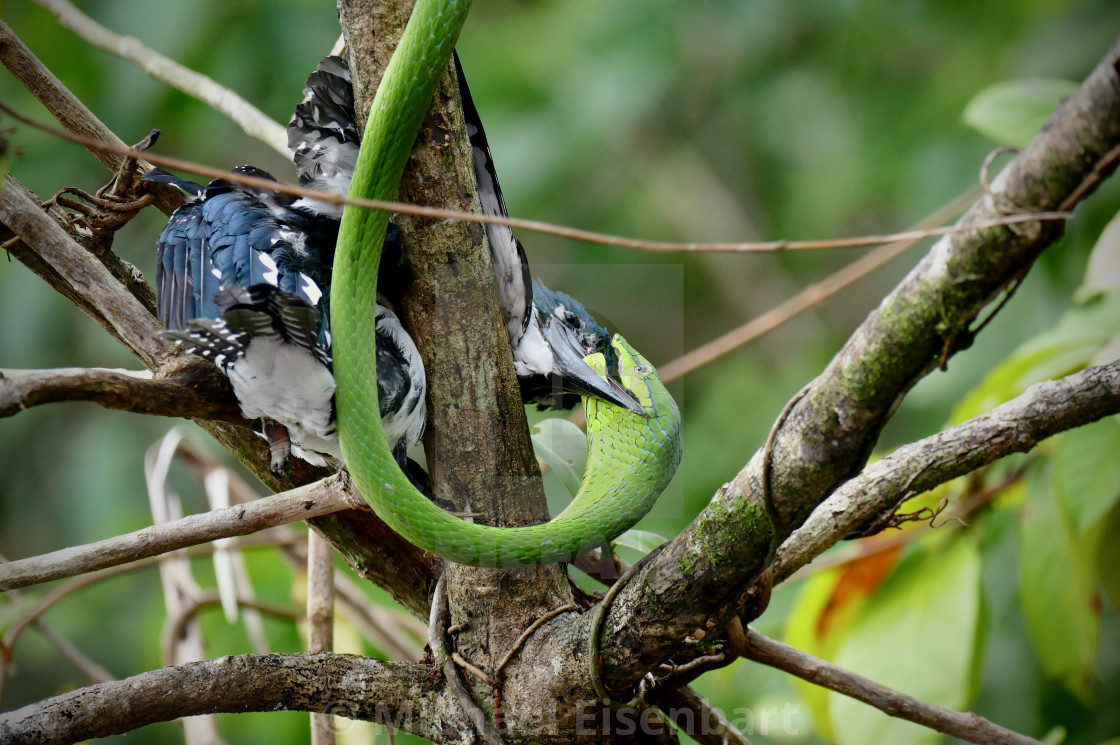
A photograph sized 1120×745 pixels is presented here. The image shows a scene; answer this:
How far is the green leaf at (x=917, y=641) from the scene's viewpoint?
1.74 metres

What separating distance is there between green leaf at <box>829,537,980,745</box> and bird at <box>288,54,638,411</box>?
2.87 feet

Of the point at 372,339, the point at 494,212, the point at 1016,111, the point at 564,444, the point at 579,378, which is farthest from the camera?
the point at 1016,111

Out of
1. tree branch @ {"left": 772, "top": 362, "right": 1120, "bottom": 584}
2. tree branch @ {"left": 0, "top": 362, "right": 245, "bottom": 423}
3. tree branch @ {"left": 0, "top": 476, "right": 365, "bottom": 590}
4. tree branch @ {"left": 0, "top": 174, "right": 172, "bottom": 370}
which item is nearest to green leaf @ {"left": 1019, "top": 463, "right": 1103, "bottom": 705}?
tree branch @ {"left": 772, "top": 362, "right": 1120, "bottom": 584}

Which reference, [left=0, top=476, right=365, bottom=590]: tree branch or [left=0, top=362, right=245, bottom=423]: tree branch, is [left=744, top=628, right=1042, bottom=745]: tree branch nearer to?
[left=0, top=476, right=365, bottom=590]: tree branch

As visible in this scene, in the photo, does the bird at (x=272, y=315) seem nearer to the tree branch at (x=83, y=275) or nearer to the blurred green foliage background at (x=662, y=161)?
the tree branch at (x=83, y=275)

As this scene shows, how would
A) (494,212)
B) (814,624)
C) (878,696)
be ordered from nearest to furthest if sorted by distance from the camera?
(878,696) → (494,212) → (814,624)

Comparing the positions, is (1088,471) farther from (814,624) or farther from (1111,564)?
(814,624)

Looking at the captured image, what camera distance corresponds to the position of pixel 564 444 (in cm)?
167

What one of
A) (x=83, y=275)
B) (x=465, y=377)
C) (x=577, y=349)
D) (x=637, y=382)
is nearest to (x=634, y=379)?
(x=637, y=382)

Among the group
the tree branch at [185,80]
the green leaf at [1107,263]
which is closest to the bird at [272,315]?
the tree branch at [185,80]

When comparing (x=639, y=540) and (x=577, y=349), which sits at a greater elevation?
(x=577, y=349)

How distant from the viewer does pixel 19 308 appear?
144 inches

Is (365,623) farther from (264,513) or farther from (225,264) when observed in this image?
(225,264)

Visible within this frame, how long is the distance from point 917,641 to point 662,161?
3.30 meters
